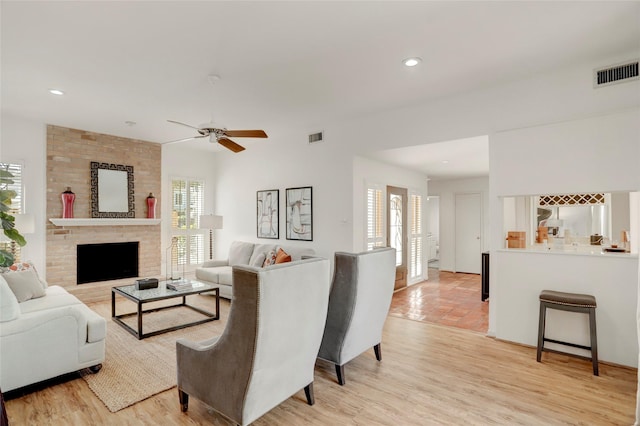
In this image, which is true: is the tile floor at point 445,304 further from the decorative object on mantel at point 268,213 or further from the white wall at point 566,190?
the decorative object on mantel at point 268,213

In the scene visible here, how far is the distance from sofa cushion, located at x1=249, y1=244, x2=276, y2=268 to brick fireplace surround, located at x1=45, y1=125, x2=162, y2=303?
213 centimetres

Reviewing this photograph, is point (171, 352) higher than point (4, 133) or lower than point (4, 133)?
lower

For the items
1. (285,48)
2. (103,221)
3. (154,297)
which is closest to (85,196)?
(103,221)

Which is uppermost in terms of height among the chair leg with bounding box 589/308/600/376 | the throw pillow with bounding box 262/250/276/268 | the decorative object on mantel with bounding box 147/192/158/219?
the decorative object on mantel with bounding box 147/192/158/219

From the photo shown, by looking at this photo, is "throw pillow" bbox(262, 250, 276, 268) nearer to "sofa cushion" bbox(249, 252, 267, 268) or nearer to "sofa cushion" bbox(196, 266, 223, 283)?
"sofa cushion" bbox(249, 252, 267, 268)

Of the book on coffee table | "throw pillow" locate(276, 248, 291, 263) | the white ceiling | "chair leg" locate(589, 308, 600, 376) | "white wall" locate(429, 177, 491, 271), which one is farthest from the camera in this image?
"white wall" locate(429, 177, 491, 271)

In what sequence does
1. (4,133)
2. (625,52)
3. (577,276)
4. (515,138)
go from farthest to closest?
(4,133) → (515,138) → (577,276) → (625,52)

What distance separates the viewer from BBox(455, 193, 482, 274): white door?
7.86 metres

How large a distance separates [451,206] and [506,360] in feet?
17.9

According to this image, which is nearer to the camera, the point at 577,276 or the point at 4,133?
the point at 577,276

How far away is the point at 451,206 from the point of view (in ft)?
27.1

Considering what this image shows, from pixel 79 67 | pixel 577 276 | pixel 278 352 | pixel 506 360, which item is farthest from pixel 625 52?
pixel 79 67

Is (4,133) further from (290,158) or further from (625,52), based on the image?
(625,52)

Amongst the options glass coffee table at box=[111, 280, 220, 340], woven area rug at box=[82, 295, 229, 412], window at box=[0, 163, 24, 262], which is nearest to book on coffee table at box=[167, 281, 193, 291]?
glass coffee table at box=[111, 280, 220, 340]
